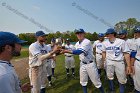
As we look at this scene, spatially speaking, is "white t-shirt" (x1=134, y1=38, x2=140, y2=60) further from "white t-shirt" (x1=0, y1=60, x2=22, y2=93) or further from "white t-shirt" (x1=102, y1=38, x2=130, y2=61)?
"white t-shirt" (x1=0, y1=60, x2=22, y2=93)

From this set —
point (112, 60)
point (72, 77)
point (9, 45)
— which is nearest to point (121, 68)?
point (112, 60)

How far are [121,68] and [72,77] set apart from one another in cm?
460

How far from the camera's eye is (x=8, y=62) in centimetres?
310

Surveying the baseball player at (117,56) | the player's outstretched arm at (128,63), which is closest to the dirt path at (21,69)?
the baseball player at (117,56)

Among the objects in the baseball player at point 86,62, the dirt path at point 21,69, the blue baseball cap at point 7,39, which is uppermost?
the blue baseball cap at point 7,39

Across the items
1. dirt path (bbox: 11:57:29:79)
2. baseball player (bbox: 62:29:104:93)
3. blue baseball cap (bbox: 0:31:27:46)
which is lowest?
dirt path (bbox: 11:57:29:79)

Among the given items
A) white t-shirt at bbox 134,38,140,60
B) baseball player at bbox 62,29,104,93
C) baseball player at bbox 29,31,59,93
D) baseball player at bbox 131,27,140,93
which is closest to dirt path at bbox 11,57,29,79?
baseball player at bbox 29,31,59,93

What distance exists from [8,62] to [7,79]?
34 cm

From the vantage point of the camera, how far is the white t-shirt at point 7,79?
9.12 feet

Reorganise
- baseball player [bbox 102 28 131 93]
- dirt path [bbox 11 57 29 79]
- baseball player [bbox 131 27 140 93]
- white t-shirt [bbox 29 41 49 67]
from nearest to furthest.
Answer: baseball player [bbox 131 27 140 93]
white t-shirt [bbox 29 41 49 67]
baseball player [bbox 102 28 131 93]
dirt path [bbox 11 57 29 79]

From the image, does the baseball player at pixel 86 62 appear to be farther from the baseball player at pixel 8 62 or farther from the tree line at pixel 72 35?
the baseball player at pixel 8 62

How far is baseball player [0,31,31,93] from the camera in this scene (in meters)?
2.80

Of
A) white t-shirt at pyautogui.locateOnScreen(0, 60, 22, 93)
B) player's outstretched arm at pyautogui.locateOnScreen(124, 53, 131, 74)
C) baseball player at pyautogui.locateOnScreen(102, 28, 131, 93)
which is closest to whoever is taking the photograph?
white t-shirt at pyautogui.locateOnScreen(0, 60, 22, 93)

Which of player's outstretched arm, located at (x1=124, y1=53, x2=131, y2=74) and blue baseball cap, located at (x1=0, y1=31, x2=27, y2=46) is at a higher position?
blue baseball cap, located at (x1=0, y1=31, x2=27, y2=46)
